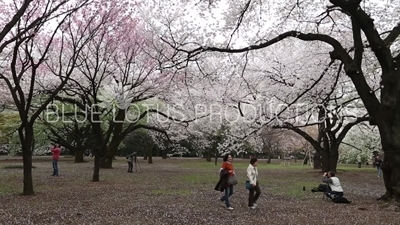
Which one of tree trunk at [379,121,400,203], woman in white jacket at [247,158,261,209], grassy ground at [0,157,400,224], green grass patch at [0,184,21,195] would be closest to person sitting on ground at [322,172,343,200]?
grassy ground at [0,157,400,224]

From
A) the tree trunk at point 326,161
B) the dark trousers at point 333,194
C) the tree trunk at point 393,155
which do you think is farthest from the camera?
the tree trunk at point 326,161

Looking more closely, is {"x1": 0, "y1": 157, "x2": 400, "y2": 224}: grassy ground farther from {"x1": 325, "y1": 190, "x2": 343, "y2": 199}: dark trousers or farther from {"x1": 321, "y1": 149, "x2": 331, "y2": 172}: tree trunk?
{"x1": 321, "y1": 149, "x2": 331, "y2": 172}: tree trunk

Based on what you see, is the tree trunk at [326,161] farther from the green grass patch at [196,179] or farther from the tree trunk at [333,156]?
the green grass patch at [196,179]

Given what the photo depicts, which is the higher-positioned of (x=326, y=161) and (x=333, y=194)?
(x=326, y=161)

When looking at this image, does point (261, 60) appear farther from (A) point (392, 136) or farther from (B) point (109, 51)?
(A) point (392, 136)

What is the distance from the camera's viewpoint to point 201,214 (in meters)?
9.10

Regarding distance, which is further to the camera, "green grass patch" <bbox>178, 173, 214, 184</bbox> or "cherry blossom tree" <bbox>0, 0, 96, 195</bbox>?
"green grass patch" <bbox>178, 173, 214, 184</bbox>

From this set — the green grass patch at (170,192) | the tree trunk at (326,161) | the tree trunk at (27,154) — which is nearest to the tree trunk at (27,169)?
the tree trunk at (27,154)

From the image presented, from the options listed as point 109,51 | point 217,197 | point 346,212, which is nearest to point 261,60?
point 109,51

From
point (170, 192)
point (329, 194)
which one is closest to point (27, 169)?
point (170, 192)

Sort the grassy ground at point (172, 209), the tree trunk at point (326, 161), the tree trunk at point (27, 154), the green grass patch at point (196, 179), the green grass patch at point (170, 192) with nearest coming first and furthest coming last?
the grassy ground at point (172, 209) < the tree trunk at point (27, 154) < the green grass patch at point (170, 192) < the green grass patch at point (196, 179) < the tree trunk at point (326, 161)

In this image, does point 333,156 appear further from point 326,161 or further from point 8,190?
point 8,190

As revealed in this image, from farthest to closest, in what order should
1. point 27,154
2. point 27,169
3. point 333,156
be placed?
point 333,156 → point 27,169 → point 27,154

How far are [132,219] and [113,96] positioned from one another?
18912 millimetres
